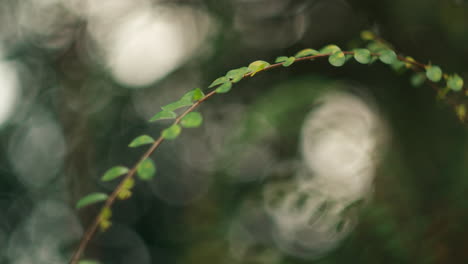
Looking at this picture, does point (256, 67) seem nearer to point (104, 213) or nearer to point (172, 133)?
point (172, 133)

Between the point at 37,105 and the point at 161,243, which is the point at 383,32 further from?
the point at 161,243

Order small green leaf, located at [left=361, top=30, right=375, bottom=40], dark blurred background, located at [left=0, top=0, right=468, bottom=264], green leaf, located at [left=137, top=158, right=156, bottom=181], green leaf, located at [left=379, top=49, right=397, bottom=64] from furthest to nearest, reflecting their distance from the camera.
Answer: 1. dark blurred background, located at [left=0, top=0, right=468, bottom=264]
2. small green leaf, located at [left=361, top=30, right=375, bottom=40]
3. green leaf, located at [left=379, top=49, right=397, bottom=64]
4. green leaf, located at [left=137, top=158, right=156, bottom=181]

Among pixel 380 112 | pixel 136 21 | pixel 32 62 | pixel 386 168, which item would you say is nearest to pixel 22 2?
pixel 32 62

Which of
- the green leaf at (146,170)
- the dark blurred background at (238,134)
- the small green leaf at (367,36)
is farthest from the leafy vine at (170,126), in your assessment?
the dark blurred background at (238,134)

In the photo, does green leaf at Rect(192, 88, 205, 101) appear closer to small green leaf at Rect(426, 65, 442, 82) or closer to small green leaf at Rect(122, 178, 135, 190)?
small green leaf at Rect(122, 178, 135, 190)

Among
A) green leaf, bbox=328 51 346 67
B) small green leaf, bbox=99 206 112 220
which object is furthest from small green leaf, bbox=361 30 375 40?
small green leaf, bbox=99 206 112 220

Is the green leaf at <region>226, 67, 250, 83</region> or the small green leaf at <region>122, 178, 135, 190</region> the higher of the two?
the green leaf at <region>226, 67, 250, 83</region>

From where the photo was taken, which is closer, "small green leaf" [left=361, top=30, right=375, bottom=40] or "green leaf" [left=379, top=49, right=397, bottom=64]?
"green leaf" [left=379, top=49, right=397, bottom=64]
